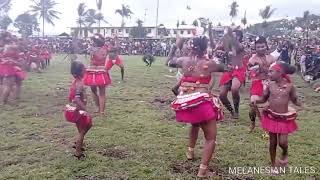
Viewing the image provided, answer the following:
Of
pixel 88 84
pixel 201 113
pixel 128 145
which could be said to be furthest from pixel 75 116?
pixel 88 84

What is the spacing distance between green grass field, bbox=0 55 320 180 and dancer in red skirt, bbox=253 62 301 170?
1.81 feet

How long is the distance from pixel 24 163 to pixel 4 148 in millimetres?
909

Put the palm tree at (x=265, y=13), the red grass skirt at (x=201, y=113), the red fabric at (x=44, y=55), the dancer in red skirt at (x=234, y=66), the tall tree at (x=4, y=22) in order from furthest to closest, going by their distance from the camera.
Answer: the palm tree at (x=265, y=13) → the red fabric at (x=44, y=55) → the tall tree at (x=4, y=22) → the dancer in red skirt at (x=234, y=66) → the red grass skirt at (x=201, y=113)

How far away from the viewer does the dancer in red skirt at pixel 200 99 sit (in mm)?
5012

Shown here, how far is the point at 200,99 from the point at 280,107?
96 centimetres

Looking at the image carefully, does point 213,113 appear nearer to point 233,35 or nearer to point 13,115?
point 233,35

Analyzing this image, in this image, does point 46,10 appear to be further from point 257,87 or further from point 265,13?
point 257,87

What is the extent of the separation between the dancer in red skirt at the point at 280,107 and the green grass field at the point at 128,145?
552mm

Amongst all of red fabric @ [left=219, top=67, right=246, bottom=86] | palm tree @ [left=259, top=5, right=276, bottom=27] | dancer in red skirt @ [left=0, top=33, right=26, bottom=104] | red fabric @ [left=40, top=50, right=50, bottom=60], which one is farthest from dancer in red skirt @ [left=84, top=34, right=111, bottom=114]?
palm tree @ [left=259, top=5, right=276, bottom=27]

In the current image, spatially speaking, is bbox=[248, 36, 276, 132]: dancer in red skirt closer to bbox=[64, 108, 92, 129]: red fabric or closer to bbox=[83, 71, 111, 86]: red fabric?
bbox=[64, 108, 92, 129]: red fabric

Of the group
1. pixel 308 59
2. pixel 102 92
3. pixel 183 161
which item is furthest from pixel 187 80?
pixel 308 59

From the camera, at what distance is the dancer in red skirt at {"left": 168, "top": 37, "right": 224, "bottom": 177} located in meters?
5.01

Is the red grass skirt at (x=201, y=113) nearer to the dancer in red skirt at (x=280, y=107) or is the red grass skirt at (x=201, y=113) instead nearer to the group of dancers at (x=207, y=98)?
the group of dancers at (x=207, y=98)

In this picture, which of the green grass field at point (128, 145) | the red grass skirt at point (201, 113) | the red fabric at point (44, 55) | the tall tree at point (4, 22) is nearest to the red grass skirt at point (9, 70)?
the green grass field at point (128, 145)
